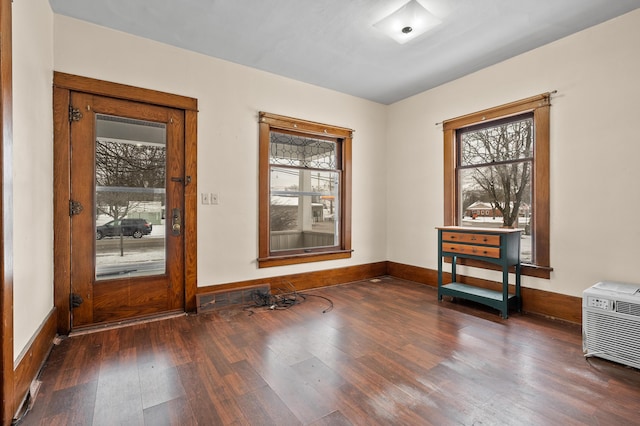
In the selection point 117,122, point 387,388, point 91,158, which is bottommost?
point 387,388

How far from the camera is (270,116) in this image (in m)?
3.85

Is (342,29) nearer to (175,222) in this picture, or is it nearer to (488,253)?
(175,222)

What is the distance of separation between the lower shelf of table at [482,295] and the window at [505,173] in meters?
0.35

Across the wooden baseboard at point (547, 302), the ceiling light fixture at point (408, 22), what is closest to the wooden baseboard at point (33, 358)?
the ceiling light fixture at point (408, 22)

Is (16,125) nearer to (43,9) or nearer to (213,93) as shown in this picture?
(43,9)

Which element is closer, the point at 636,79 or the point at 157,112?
the point at 636,79

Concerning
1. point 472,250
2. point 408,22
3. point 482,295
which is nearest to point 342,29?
point 408,22

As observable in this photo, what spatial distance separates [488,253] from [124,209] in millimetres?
3749

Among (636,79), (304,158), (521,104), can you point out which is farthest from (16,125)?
(636,79)

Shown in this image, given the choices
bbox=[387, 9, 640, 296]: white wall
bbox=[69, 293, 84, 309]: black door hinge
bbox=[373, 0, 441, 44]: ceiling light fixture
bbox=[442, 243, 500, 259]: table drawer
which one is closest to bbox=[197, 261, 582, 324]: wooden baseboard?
bbox=[387, 9, 640, 296]: white wall

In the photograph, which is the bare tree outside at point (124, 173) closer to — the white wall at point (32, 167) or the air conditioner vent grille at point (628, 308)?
the white wall at point (32, 167)

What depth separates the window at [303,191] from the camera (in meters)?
3.86

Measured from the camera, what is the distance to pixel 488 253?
10.9ft

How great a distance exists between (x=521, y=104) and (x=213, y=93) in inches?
134
